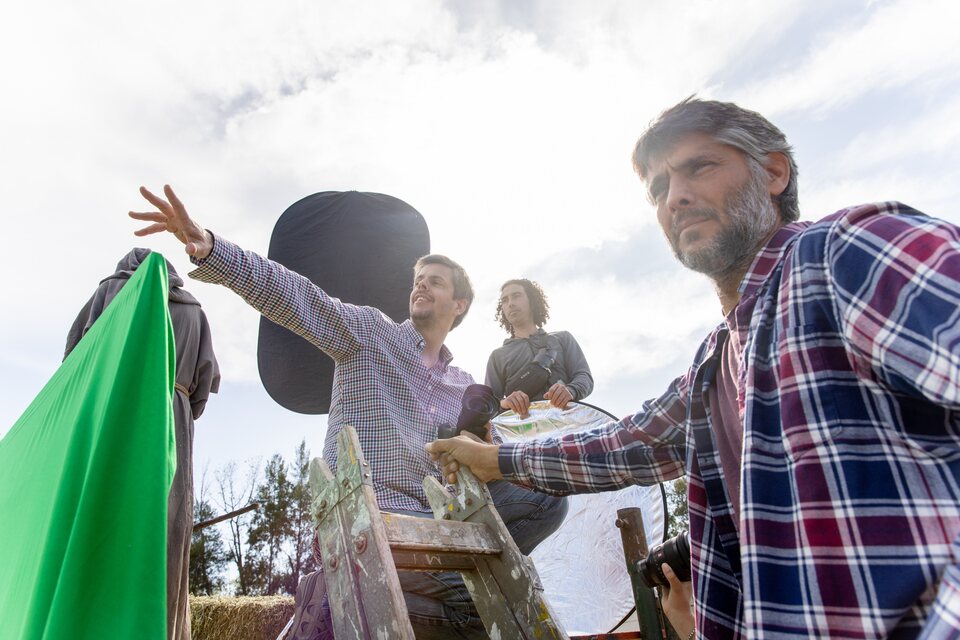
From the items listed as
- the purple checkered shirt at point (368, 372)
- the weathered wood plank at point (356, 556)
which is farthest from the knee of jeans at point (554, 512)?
the weathered wood plank at point (356, 556)

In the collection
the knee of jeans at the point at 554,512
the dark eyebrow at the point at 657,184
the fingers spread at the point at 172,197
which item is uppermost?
the fingers spread at the point at 172,197

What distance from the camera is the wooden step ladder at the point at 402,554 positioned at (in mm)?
1273

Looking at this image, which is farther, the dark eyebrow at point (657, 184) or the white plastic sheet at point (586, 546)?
the white plastic sheet at point (586, 546)

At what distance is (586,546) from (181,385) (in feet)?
7.17

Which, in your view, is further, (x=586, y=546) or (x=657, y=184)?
(x=586, y=546)

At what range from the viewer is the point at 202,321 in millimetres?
2418

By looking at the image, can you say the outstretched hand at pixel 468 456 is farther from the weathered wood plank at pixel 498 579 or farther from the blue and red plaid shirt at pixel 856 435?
the blue and red plaid shirt at pixel 856 435

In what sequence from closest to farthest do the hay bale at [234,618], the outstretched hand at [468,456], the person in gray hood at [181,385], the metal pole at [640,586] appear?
the outstretched hand at [468,456] → the person in gray hood at [181,385] → the metal pole at [640,586] → the hay bale at [234,618]

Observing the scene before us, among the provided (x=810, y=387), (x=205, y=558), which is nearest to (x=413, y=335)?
(x=810, y=387)

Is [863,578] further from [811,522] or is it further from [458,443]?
[458,443]

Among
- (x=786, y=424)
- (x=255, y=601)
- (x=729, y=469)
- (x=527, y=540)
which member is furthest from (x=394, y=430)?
(x=255, y=601)

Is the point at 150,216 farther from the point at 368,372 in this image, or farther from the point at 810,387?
the point at 810,387

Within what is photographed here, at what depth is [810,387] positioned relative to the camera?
2.69 feet

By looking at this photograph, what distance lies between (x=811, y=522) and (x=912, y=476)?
13cm
